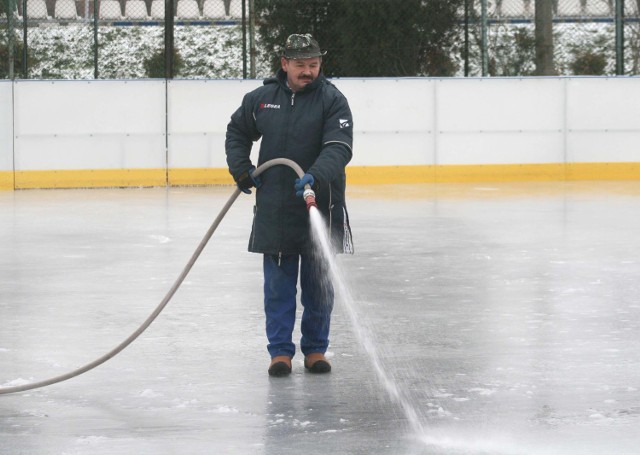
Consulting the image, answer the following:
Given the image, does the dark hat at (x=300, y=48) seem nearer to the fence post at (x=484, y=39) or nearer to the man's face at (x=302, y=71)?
the man's face at (x=302, y=71)

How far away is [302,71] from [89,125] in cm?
1325

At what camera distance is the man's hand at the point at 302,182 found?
6.16 meters

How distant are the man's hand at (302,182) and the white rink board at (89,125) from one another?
13.5 metres

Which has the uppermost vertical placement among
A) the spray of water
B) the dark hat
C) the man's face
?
the dark hat

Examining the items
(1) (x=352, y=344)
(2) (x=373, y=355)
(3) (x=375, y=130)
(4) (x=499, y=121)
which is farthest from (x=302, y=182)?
(4) (x=499, y=121)

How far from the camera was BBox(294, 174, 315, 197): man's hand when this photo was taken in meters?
6.16

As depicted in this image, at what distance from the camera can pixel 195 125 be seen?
19.6m

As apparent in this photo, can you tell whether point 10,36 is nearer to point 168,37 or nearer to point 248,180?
point 168,37

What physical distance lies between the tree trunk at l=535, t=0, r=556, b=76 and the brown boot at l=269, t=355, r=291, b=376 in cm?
1710

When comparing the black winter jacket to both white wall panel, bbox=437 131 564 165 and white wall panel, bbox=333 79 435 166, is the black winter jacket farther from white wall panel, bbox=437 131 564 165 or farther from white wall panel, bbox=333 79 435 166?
white wall panel, bbox=437 131 564 165

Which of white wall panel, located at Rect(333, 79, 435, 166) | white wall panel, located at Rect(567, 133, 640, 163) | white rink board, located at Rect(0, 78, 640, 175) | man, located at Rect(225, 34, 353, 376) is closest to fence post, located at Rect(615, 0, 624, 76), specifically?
white rink board, located at Rect(0, 78, 640, 175)

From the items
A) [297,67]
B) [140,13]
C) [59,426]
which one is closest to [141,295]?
[297,67]

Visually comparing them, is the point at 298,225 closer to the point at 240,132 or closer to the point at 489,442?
the point at 240,132

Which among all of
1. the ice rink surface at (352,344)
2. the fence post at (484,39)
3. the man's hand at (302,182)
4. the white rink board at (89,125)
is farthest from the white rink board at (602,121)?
the man's hand at (302,182)
